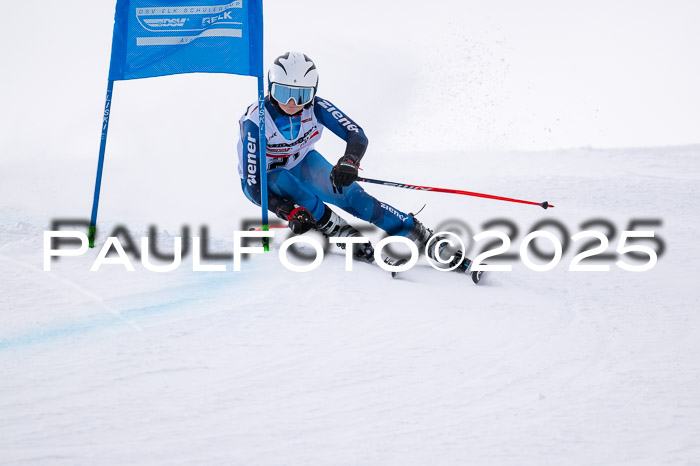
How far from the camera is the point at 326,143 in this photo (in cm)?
1015

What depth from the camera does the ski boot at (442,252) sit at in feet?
15.5

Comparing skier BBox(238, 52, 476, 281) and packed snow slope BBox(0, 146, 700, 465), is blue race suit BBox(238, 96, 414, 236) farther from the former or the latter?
packed snow slope BBox(0, 146, 700, 465)

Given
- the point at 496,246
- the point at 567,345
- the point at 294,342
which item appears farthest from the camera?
the point at 496,246

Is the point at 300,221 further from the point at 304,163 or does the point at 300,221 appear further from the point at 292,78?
the point at 292,78

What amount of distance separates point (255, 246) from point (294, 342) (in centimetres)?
173

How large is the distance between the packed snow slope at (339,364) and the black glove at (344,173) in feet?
Result: 1.73

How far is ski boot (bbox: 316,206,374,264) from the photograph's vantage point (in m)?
4.78

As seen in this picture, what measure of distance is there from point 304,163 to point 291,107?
1.67 ft

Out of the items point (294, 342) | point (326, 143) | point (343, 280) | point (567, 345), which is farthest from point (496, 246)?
point (326, 143)

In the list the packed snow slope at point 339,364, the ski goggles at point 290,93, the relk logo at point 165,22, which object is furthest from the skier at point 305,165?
the relk logo at point 165,22

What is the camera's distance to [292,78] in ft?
14.9

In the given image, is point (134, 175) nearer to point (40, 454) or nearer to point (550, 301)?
point (550, 301)

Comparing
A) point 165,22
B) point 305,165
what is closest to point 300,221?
point 305,165

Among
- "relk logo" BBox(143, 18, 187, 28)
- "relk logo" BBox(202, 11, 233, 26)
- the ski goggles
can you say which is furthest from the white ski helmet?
"relk logo" BBox(143, 18, 187, 28)
